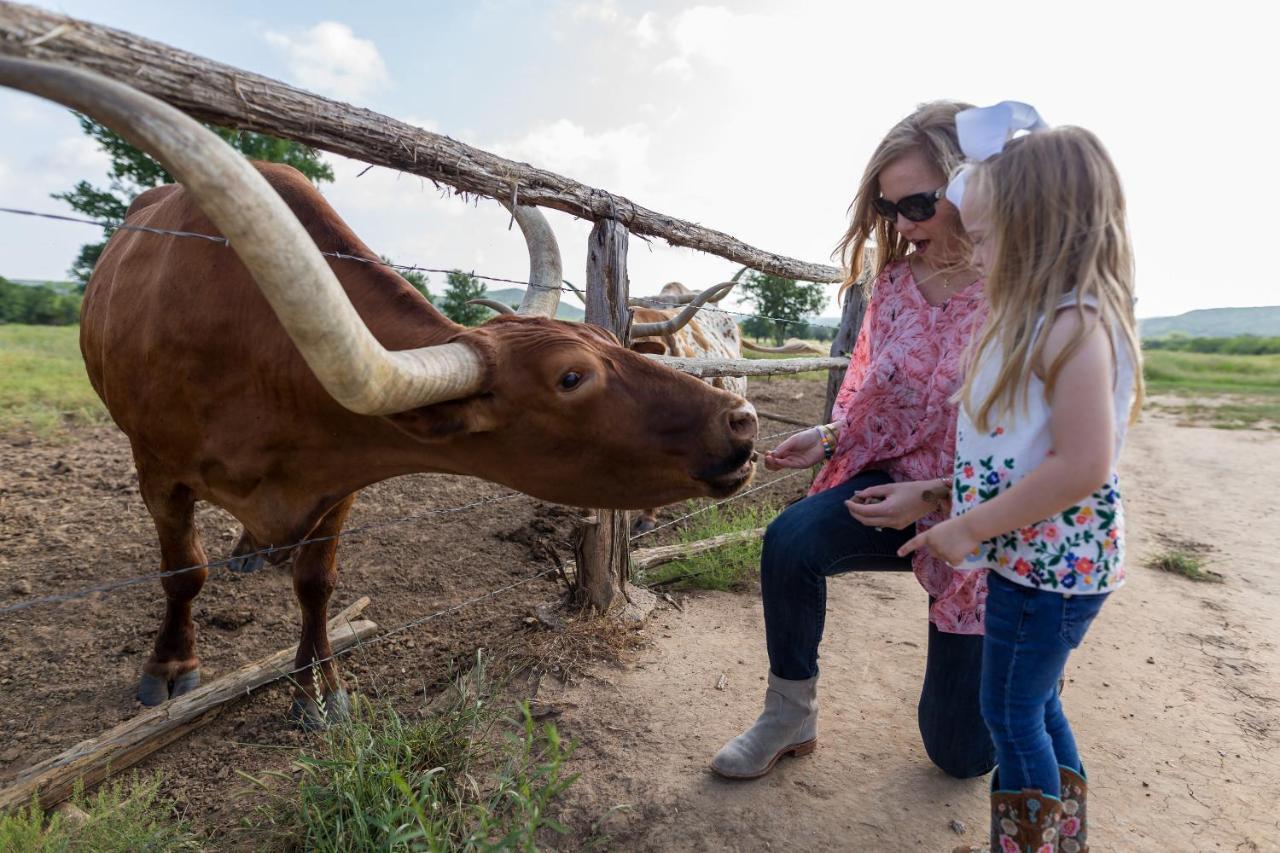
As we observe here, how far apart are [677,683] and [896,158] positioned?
7.34 feet

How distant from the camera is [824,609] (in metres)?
2.36

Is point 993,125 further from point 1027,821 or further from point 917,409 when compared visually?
point 1027,821

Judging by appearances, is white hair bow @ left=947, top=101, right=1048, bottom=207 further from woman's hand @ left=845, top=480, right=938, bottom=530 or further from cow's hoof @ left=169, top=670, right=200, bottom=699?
cow's hoof @ left=169, top=670, right=200, bottom=699

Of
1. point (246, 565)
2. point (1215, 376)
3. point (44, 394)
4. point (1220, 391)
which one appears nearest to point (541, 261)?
point (246, 565)

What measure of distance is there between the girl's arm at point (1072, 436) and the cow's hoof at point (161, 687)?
10.4 feet

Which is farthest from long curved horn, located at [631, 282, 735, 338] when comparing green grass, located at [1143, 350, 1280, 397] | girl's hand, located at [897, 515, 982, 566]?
green grass, located at [1143, 350, 1280, 397]

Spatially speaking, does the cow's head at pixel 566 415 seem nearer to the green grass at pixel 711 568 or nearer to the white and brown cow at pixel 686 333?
the white and brown cow at pixel 686 333

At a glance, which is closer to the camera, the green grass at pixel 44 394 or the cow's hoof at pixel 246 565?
the cow's hoof at pixel 246 565

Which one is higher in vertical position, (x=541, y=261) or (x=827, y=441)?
(x=541, y=261)

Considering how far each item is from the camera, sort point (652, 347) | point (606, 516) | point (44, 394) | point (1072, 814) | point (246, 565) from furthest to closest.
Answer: point (44, 394)
point (652, 347)
point (246, 565)
point (606, 516)
point (1072, 814)

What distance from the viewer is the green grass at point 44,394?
7.33 meters

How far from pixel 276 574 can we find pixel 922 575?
361 centimetres

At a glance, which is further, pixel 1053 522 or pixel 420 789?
pixel 420 789

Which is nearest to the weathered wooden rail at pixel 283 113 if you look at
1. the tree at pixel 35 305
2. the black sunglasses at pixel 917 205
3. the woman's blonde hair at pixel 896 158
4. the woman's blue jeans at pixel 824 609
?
the woman's blonde hair at pixel 896 158
